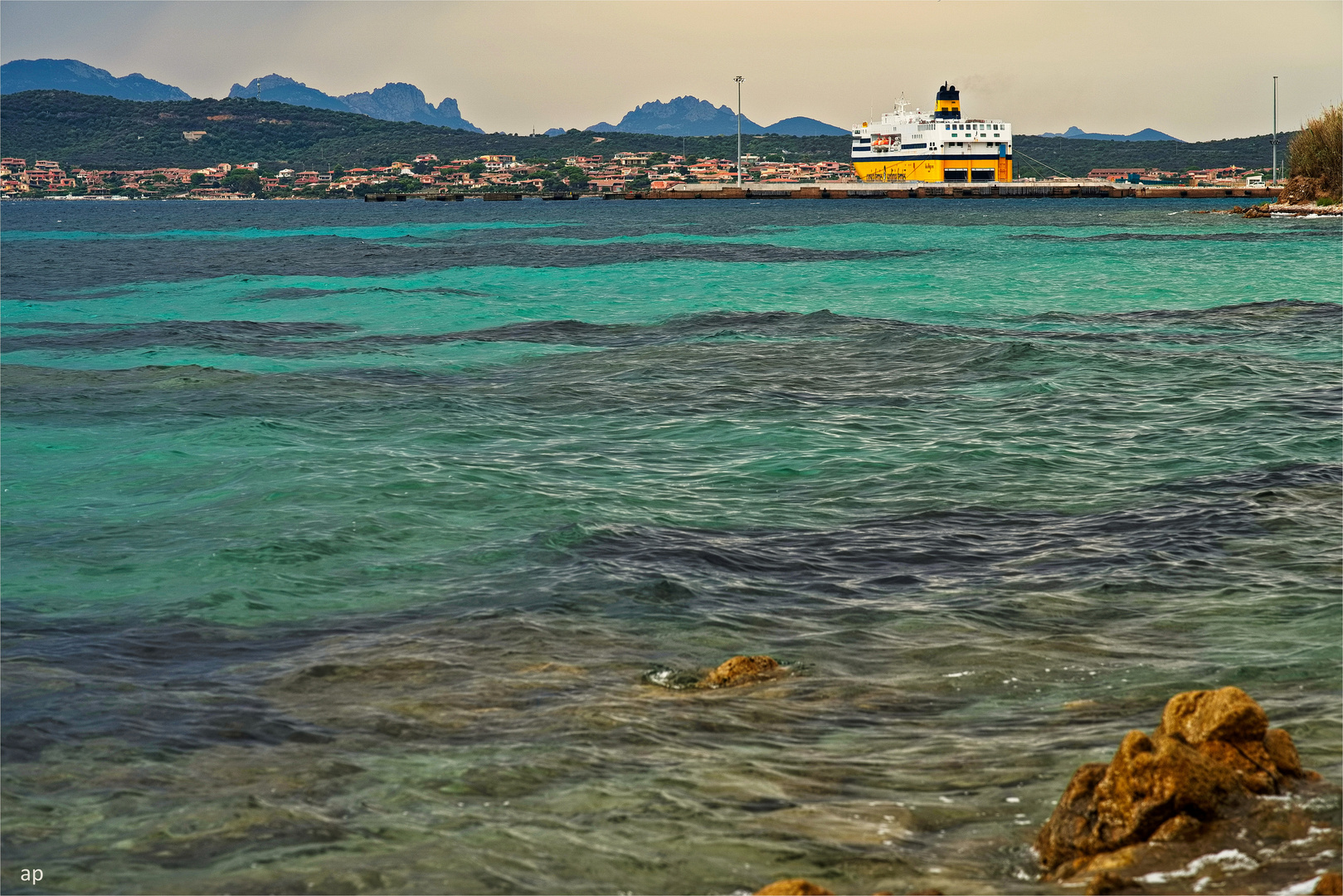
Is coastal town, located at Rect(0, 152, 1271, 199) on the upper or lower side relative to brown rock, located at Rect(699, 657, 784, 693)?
upper

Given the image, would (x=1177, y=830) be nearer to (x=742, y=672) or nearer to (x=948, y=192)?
(x=742, y=672)

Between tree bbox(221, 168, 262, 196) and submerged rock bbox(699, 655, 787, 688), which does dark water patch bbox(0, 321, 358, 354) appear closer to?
submerged rock bbox(699, 655, 787, 688)

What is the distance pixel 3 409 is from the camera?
1566 cm

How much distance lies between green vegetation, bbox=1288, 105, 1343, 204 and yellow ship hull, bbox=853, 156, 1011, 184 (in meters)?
53.3

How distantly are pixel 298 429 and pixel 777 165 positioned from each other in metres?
189

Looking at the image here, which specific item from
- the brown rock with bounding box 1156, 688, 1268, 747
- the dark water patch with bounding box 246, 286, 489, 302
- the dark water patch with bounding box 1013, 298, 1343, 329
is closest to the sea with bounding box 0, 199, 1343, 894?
the brown rock with bounding box 1156, 688, 1268, 747

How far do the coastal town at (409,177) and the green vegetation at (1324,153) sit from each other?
315ft

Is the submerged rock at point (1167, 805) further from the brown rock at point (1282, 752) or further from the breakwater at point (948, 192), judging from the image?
the breakwater at point (948, 192)

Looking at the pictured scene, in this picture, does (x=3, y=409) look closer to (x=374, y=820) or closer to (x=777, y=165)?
(x=374, y=820)

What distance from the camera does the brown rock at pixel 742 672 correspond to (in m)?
6.27

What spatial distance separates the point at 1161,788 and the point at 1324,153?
7882 cm

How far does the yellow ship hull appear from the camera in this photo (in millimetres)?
127750

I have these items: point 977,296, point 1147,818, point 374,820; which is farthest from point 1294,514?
point 977,296

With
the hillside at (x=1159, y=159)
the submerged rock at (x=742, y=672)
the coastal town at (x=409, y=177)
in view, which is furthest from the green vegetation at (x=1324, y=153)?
the hillside at (x=1159, y=159)
